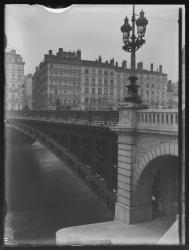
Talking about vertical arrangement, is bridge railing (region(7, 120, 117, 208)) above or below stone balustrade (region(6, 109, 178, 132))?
below

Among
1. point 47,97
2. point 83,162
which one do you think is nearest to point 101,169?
point 83,162

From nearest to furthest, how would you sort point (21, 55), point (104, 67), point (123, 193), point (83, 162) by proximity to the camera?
point (21, 55) → point (104, 67) → point (123, 193) → point (83, 162)

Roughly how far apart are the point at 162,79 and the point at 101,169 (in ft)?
19.5

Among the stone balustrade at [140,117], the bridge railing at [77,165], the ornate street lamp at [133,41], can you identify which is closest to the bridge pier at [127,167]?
the stone balustrade at [140,117]

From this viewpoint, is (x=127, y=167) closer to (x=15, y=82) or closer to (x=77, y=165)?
(x=15, y=82)

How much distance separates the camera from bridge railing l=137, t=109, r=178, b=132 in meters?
7.61

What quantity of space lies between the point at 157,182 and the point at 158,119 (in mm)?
3208

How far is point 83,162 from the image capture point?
13.3 meters

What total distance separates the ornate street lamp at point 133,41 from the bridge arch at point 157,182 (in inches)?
61.8

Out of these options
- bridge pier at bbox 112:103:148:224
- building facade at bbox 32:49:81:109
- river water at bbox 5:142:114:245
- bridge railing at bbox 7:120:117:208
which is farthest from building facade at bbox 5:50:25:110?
river water at bbox 5:142:114:245

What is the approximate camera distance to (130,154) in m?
9.62

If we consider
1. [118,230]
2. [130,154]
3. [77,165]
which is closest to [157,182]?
[130,154]

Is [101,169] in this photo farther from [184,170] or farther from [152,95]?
[184,170]

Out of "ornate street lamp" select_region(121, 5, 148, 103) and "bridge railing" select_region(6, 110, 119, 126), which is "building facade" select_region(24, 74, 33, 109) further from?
"ornate street lamp" select_region(121, 5, 148, 103)
